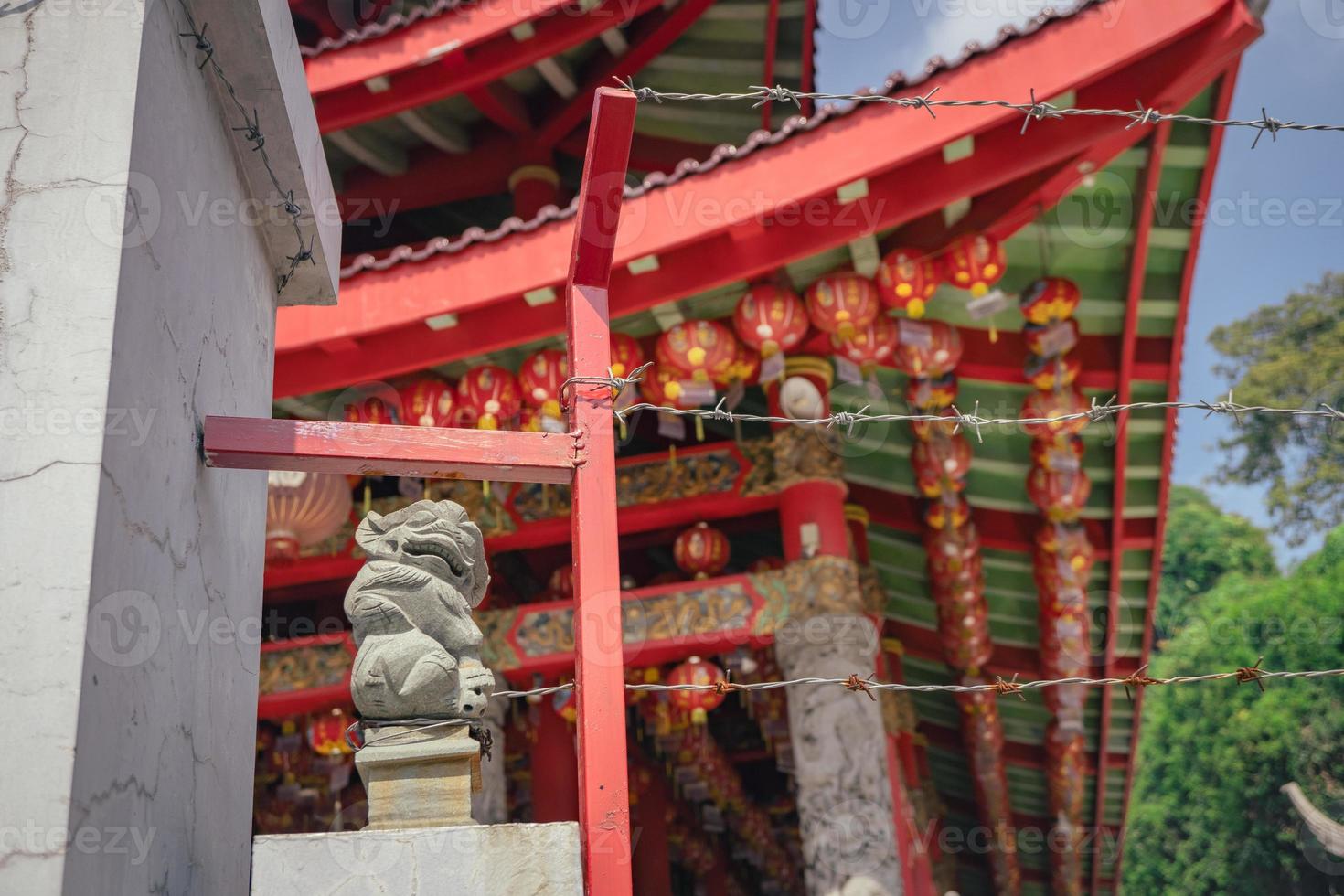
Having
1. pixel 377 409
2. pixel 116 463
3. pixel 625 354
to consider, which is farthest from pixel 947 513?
pixel 116 463

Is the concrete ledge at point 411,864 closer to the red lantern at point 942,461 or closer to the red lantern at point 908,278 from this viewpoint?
the red lantern at point 908,278

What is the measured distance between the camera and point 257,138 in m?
2.79

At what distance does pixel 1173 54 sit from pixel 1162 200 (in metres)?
1.56

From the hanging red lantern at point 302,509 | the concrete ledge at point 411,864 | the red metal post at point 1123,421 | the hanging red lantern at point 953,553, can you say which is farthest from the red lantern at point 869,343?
the concrete ledge at point 411,864

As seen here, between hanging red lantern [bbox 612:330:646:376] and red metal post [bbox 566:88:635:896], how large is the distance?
136 inches

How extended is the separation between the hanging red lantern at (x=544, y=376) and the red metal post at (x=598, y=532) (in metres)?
3.47

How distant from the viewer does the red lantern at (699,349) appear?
19.9ft

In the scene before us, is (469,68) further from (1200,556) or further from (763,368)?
(1200,556)

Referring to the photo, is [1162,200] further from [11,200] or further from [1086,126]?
[11,200]

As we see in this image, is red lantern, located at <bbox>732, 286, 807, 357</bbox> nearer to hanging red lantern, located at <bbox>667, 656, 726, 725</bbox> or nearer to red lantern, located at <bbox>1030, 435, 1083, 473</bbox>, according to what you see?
hanging red lantern, located at <bbox>667, 656, 726, 725</bbox>

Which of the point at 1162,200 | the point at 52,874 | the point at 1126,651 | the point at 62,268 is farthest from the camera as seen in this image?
the point at 1126,651

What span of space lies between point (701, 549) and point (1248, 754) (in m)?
12.9

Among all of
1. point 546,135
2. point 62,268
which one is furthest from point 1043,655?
point 62,268

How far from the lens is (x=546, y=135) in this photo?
8.38 meters
